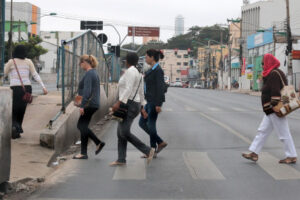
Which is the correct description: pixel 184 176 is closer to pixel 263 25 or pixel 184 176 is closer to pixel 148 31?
pixel 148 31

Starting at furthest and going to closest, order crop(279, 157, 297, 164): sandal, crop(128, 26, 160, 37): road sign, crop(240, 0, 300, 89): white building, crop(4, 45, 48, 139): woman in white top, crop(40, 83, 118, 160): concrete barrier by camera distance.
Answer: crop(128, 26, 160, 37): road sign < crop(240, 0, 300, 89): white building < crop(4, 45, 48, 139): woman in white top < crop(40, 83, 118, 160): concrete barrier < crop(279, 157, 297, 164): sandal

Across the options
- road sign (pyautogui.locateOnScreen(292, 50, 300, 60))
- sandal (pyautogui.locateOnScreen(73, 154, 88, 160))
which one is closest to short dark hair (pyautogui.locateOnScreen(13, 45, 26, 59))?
sandal (pyautogui.locateOnScreen(73, 154, 88, 160))

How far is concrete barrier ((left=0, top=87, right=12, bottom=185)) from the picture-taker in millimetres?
6281

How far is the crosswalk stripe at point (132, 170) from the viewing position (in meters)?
7.51

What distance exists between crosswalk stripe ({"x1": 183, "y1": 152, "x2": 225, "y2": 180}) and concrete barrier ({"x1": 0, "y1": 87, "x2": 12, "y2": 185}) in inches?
99.0

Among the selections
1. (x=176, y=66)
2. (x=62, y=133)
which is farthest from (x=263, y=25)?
(x=176, y=66)

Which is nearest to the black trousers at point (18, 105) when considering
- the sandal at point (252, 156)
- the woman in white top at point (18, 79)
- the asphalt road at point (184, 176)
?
the woman in white top at point (18, 79)

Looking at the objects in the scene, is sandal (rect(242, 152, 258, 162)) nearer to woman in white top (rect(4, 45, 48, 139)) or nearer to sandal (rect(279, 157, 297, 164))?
sandal (rect(279, 157, 297, 164))

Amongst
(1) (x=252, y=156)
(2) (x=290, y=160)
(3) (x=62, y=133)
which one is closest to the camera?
(2) (x=290, y=160)

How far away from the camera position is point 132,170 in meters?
8.07

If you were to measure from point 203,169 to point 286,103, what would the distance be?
1645 millimetres

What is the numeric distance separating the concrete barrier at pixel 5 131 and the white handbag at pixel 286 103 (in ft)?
13.4

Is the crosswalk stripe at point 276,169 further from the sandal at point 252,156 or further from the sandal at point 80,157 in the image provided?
the sandal at point 80,157

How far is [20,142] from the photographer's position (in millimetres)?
9508
